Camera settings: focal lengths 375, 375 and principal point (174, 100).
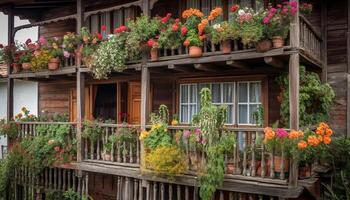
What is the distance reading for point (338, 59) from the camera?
966 cm

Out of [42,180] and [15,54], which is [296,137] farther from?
[15,54]

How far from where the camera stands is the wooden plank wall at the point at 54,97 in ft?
47.0

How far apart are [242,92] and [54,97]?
785 cm

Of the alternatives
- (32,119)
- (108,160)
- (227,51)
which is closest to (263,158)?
(227,51)

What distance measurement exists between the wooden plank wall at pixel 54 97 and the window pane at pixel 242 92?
263 inches

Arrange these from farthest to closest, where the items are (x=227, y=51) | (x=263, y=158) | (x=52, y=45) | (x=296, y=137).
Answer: (x=52, y=45) < (x=227, y=51) < (x=263, y=158) < (x=296, y=137)

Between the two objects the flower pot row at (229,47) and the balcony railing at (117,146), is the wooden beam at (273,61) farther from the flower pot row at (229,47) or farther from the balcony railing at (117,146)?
the balcony railing at (117,146)

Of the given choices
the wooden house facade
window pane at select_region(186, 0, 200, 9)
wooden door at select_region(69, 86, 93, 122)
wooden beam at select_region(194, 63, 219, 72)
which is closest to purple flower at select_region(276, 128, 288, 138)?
the wooden house facade

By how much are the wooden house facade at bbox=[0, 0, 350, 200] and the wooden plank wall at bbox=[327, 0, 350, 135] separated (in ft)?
0.08

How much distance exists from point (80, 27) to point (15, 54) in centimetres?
314

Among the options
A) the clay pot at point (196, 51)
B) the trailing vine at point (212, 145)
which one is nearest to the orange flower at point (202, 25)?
the clay pot at point (196, 51)

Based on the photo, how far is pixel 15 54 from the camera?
41.3ft

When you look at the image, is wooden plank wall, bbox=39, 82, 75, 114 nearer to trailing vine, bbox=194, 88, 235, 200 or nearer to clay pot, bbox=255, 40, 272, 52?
trailing vine, bbox=194, 88, 235, 200

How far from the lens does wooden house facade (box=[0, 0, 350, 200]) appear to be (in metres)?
8.00
